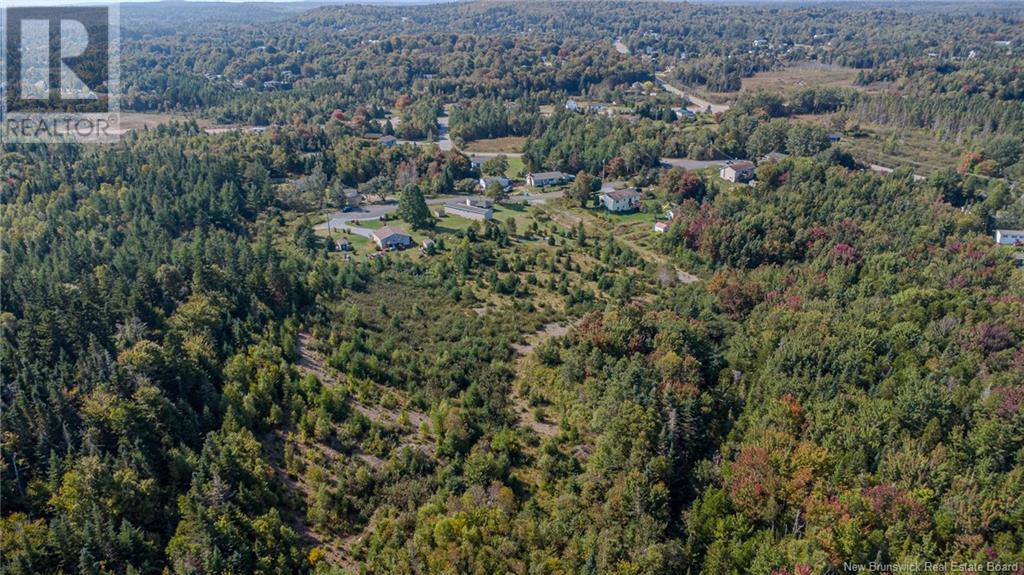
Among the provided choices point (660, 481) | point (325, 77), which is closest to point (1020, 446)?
point (660, 481)

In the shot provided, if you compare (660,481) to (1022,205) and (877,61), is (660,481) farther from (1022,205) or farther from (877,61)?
(877,61)

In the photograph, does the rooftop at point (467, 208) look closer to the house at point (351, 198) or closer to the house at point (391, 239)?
the house at point (391, 239)

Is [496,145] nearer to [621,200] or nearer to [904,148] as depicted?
[621,200]

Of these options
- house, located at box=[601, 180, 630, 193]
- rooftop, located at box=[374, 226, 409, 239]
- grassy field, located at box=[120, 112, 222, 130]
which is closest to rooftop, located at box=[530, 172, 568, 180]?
house, located at box=[601, 180, 630, 193]

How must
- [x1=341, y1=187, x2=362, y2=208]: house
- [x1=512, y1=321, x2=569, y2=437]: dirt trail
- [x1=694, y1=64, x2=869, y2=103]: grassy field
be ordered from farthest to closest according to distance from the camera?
[x1=694, y1=64, x2=869, y2=103]: grassy field → [x1=341, y1=187, x2=362, y2=208]: house → [x1=512, y1=321, x2=569, y2=437]: dirt trail

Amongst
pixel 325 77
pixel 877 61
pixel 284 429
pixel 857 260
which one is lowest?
pixel 284 429

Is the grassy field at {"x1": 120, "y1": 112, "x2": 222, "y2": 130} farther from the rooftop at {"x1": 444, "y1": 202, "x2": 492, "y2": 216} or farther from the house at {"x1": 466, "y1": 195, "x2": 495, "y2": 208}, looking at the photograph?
the house at {"x1": 466, "y1": 195, "x2": 495, "y2": 208}

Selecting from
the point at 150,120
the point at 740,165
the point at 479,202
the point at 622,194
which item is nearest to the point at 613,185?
the point at 622,194
